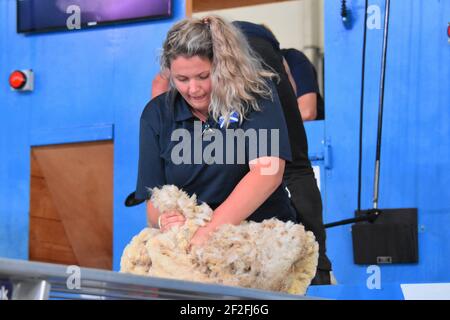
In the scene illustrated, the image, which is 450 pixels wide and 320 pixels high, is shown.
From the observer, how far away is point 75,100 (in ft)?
14.5

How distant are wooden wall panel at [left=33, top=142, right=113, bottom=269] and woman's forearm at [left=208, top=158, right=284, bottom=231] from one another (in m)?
2.08

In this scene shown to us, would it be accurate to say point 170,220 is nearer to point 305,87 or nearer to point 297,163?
point 297,163

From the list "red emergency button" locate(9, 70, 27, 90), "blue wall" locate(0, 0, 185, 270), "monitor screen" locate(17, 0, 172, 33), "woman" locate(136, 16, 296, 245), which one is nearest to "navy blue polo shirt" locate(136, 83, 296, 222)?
"woman" locate(136, 16, 296, 245)

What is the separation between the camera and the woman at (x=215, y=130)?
2.41 metres

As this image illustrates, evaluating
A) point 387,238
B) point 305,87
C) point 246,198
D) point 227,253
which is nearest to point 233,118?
point 246,198

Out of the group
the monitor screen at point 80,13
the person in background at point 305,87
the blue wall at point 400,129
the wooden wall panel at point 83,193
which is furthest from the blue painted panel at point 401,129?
the wooden wall panel at point 83,193

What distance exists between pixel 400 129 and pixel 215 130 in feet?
4.88

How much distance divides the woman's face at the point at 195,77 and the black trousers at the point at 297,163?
1.62 ft

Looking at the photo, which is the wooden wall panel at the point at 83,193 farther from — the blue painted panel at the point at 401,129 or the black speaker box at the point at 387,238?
the black speaker box at the point at 387,238

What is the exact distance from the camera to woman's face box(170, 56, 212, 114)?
8.16ft

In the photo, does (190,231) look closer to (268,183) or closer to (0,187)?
(268,183)

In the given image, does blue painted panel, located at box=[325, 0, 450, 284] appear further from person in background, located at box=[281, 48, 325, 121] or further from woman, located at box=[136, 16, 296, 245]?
woman, located at box=[136, 16, 296, 245]

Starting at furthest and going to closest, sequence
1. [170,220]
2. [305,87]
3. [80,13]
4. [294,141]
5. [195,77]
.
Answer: [80,13]
[305,87]
[294,141]
[195,77]
[170,220]
